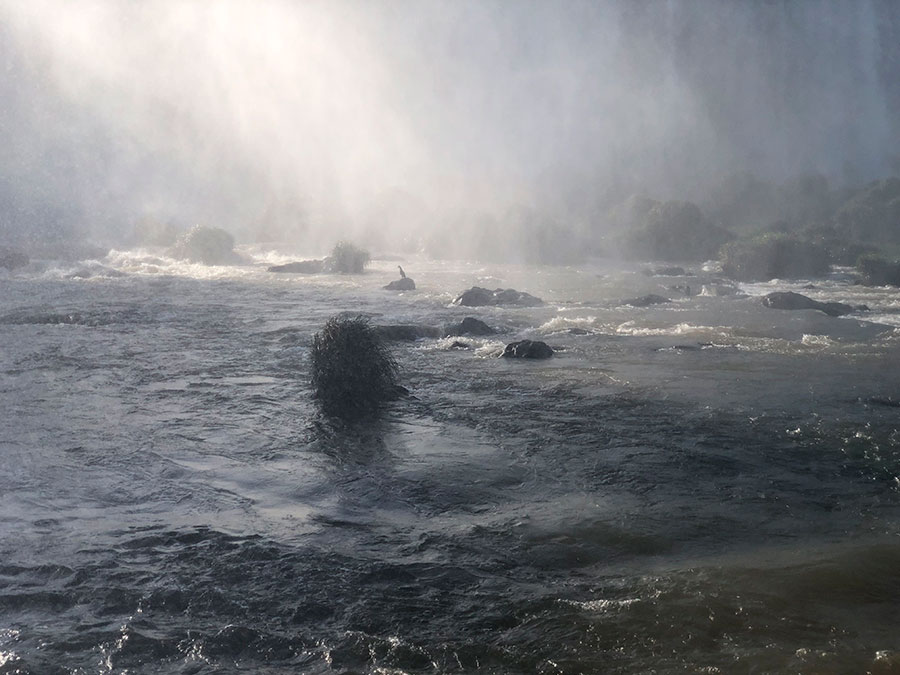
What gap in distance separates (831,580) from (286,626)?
6207 millimetres

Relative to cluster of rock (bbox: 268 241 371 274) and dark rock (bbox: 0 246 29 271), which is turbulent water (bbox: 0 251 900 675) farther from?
dark rock (bbox: 0 246 29 271)

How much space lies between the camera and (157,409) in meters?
16.5

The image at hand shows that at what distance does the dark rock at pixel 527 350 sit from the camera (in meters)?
21.4

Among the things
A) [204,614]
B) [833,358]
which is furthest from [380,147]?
[204,614]

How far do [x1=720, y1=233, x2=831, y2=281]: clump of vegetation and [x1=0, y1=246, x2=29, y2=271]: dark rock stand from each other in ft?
123

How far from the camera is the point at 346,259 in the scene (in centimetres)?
4400

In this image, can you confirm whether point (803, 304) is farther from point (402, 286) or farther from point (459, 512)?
point (459, 512)

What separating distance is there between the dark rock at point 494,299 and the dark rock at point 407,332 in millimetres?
6703

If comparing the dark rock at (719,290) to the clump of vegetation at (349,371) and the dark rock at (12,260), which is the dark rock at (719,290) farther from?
the dark rock at (12,260)

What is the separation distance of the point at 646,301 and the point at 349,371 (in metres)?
17.8

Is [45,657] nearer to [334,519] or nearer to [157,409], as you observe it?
[334,519]

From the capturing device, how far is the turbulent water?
804 cm

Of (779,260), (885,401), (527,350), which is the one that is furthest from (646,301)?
(885,401)

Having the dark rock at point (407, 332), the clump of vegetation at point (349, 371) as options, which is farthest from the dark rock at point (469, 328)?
the clump of vegetation at point (349, 371)
